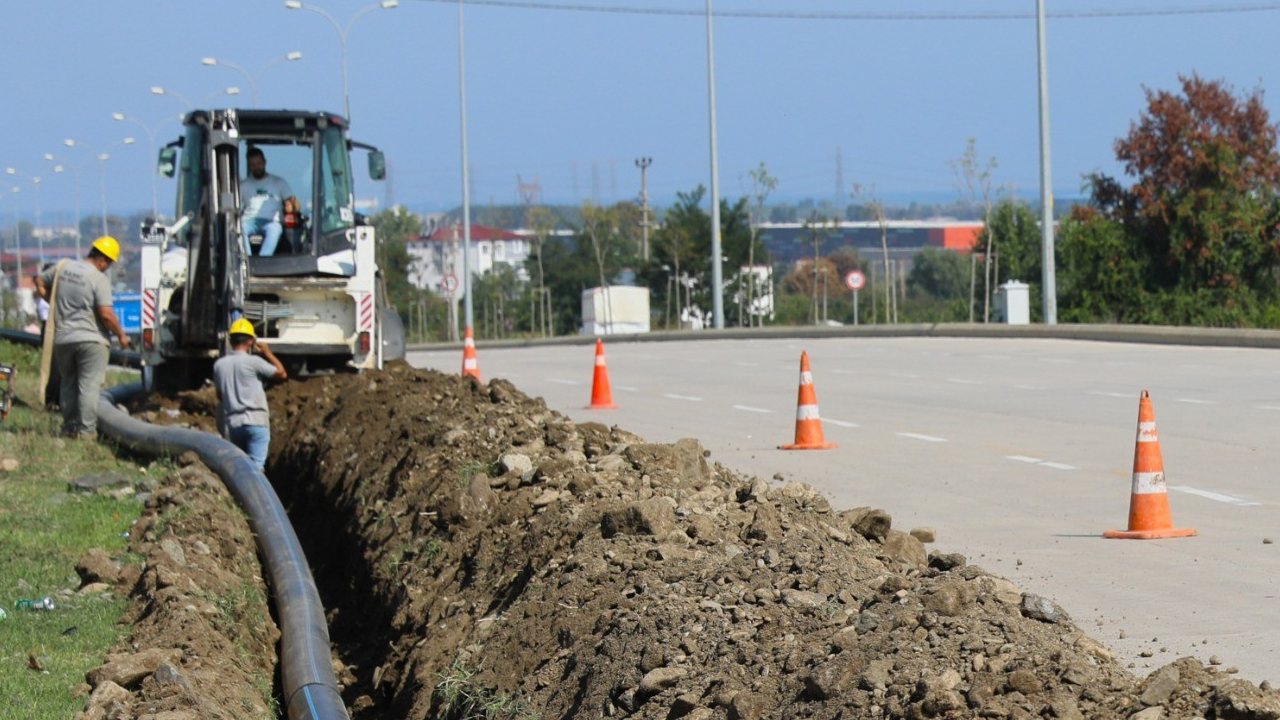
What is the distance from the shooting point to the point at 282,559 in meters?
10.6

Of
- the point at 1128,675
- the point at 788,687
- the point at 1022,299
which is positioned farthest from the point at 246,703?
Result: the point at 1022,299

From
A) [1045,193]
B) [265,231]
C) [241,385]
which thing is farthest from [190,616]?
[1045,193]

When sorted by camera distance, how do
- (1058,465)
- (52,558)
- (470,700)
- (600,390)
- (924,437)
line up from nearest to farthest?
(470,700)
(52,558)
(1058,465)
(924,437)
(600,390)

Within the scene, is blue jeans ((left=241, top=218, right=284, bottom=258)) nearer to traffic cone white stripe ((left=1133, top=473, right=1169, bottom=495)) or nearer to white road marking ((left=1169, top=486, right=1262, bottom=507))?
white road marking ((left=1169, top=486, right=1262, bottom=507))

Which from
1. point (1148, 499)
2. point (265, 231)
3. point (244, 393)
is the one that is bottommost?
point (1148, 499)

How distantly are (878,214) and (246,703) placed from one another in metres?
49.6

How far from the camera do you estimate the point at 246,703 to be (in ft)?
24.9

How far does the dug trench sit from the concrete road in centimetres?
103

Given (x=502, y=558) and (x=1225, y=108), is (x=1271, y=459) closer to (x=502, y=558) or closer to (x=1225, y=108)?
(x=502, y=558)

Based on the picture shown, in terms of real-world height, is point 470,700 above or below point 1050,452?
below

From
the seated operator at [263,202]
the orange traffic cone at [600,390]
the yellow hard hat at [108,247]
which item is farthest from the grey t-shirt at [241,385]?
the orange traffic cone at [600,390]

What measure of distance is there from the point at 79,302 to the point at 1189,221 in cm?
3022

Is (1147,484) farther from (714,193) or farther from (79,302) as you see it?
(714,193)

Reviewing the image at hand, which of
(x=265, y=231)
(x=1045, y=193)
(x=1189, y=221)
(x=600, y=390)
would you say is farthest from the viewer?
(x=1189, y=221)
